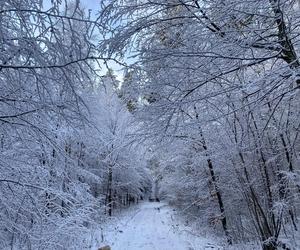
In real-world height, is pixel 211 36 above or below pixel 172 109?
above

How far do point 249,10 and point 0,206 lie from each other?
3105 millimetres

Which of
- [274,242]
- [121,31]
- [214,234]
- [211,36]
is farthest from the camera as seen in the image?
[214,234]

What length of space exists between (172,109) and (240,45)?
91 cm

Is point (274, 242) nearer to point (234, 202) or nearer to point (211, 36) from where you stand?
point (234, 202)

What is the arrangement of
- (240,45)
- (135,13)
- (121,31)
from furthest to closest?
(135,13)
(121,31)
(240,45)

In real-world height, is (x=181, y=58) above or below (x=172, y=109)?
above

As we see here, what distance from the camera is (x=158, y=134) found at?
3236mm

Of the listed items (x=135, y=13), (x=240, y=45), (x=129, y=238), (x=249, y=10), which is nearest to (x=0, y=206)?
(x=135, y=13)

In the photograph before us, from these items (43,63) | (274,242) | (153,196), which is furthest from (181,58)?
(153,196)

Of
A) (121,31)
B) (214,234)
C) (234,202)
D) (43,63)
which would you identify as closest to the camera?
(43,63)

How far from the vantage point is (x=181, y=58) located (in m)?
2.92

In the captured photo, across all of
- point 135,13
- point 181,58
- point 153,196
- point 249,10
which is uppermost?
point 135,13

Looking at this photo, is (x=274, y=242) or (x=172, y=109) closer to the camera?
(x=172, y=109)

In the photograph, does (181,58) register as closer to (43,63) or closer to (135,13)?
(135,13)
